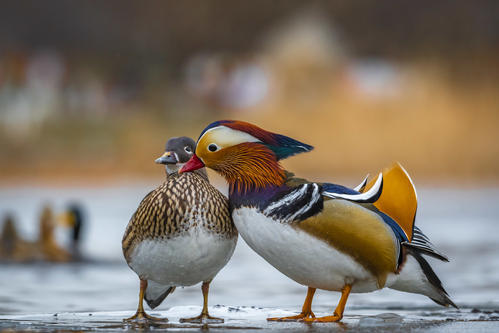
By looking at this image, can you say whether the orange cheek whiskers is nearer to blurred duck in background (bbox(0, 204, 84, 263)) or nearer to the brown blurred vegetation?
blurred duck in background (bbox(0, 204, 84, 263))

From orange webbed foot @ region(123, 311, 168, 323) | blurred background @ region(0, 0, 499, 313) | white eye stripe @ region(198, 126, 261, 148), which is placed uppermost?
blurred background @ region(0, 0, 499, 313)

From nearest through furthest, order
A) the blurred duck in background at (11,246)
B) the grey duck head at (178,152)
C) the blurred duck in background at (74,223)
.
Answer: the grey duck head at (178,152)
the blurred duck in background at (11,246)
the blurred duck in background at (74,223)

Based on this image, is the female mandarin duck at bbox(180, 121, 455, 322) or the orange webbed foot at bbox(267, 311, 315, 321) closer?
the female mandarin duck at bbox(180, 121, 455, 322)

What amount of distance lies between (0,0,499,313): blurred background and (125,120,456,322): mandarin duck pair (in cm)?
2463

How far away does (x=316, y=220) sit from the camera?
444cm

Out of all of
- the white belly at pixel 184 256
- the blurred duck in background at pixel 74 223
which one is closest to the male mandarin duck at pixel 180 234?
the white belly at pixel 184 256

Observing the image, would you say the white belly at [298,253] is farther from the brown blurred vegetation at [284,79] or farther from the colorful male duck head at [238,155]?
the brown blurred vegetation at [284,79]

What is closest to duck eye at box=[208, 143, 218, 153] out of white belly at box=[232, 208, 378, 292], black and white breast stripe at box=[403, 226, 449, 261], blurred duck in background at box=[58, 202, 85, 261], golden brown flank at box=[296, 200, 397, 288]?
white belly at box=[232, 208, 378, 292]

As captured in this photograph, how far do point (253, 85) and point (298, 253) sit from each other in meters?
31.2

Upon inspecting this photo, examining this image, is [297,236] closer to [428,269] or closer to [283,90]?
[428,269]

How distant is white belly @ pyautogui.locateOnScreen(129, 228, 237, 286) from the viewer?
450 centimetres

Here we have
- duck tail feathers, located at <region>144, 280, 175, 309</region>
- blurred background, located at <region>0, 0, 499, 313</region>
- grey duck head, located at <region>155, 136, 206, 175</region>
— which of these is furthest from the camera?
blurred background, located at <region>0, 0, 499, 313</region>

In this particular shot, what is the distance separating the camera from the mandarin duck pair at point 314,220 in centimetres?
443

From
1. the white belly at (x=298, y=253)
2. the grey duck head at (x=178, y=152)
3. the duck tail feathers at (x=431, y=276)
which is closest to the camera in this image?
the white belly at (x=298, y=253)
